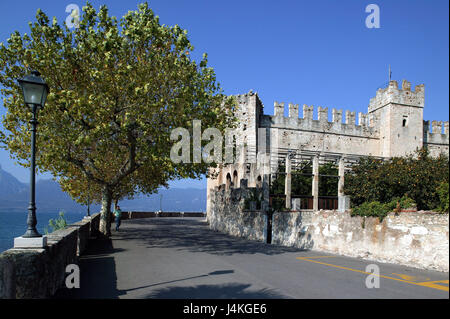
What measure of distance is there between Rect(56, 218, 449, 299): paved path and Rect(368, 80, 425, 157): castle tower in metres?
27.8

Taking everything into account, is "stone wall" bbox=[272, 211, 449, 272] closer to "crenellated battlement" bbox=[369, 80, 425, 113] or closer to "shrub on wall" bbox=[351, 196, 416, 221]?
"shrub on wall" bbox=[351, 196, 416, 221]

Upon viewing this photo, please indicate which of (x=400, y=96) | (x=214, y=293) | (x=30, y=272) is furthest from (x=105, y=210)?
(x=400, y=96)

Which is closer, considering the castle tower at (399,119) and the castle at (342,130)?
the castle at (342,130)

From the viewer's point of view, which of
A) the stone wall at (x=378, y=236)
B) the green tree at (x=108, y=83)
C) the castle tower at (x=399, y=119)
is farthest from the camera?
the castle tower at (x=399, y=119)

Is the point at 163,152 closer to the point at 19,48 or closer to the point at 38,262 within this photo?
the point at 19,48

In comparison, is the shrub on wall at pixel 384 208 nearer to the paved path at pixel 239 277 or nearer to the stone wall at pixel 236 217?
the paved path at pixel 239 277

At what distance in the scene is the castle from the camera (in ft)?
114

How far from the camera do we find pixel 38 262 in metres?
6.55

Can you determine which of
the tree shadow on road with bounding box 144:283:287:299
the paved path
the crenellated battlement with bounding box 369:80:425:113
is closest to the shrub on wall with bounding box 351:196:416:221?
the paved path

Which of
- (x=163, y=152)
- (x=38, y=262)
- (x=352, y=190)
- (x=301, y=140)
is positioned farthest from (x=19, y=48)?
(x=301, y=140)

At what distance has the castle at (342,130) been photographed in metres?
34.9

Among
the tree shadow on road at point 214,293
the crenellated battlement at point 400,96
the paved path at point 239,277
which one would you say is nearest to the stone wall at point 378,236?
the paved path at point 239,277

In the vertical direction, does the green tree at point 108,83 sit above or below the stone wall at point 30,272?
above
